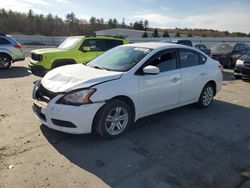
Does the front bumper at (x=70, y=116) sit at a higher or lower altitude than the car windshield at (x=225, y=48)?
lower

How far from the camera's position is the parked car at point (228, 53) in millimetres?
17203

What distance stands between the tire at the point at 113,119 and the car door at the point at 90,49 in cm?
563

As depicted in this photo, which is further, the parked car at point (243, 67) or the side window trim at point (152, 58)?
the parked car at point (243, 67)

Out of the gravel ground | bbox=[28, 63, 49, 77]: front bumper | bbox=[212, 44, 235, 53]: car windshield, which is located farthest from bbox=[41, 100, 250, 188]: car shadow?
bbox=[212, 44, 235, 53]: car windshield

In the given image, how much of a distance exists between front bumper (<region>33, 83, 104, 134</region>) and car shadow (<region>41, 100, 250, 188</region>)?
0.31m

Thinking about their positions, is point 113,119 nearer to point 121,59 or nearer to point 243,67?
point 121,59

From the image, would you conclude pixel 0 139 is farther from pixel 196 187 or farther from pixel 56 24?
pixel 56 24

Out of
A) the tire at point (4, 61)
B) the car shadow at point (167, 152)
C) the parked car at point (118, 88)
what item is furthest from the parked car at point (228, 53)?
the tire at point (4, 61)

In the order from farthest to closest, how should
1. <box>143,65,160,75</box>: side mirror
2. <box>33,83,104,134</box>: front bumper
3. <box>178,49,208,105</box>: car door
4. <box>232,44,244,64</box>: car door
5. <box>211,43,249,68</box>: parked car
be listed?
<box>232,44,244,64</box>: car door → <box>211,43,249,68</box>: parked car → <box>178,49,208,105</box>: car door → <box>143,65,160,75</box>: side mirror → <box>33,83,104,134</box>: front bumper

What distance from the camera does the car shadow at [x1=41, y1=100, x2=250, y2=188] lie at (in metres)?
3.73

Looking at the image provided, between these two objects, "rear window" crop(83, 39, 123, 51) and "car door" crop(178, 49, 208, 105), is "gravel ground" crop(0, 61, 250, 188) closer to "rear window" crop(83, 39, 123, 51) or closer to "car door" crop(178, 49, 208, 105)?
"car door" crop(178, 49, 208, 105)

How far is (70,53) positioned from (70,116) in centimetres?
602

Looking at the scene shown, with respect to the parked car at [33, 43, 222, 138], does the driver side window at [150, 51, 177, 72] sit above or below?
above

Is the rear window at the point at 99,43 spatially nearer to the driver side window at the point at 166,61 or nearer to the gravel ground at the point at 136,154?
the gravel ground at the point at 136,154
